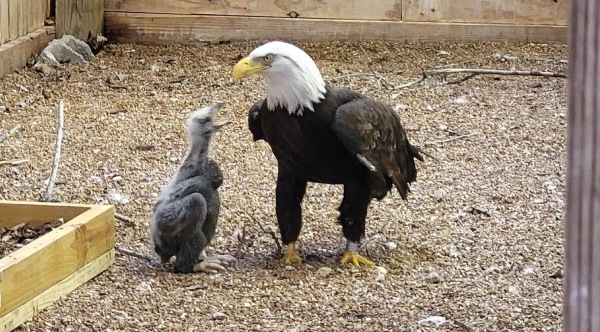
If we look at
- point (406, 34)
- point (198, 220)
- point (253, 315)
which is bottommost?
point (253, 315)

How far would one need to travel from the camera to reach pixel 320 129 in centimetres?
398

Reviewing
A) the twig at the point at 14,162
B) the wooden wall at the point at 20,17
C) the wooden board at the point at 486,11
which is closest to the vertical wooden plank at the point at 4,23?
the wooden wall at the point at 20,17

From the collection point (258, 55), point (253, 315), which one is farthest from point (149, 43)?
point (253, 315)

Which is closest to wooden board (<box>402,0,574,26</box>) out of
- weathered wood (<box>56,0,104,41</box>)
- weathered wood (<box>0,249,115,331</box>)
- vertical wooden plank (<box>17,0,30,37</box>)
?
weathered wood (<box>56,0,104,41</box>)

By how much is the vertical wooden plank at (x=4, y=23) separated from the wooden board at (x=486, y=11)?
10.0 feet

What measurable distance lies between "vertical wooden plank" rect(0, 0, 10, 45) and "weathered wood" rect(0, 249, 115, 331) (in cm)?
354

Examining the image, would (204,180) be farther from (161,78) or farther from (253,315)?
(161,78)

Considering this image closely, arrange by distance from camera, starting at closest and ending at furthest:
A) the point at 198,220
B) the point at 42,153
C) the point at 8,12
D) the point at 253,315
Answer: the point at 253,315, the point at 198,220, the point at 42,153, the point at 8,12

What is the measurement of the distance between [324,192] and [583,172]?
177 inches

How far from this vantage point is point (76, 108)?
671 cm

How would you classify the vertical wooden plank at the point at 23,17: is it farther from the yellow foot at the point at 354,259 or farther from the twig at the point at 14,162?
the yellow foot at the point at 354,259

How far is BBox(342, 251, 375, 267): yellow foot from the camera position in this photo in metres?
4.27

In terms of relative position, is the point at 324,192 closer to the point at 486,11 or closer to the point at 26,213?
the point at 26,213

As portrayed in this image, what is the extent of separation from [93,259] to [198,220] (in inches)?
17.8
